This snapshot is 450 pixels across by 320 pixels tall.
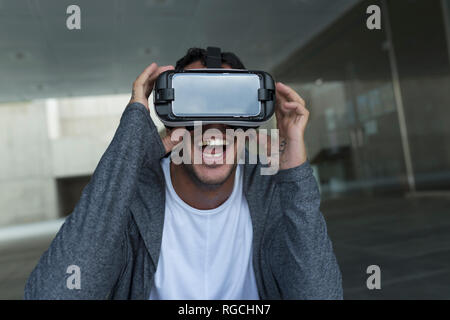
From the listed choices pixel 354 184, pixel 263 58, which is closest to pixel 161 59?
pixel 263 58

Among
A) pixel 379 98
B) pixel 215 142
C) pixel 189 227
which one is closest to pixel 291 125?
pixel 215 142

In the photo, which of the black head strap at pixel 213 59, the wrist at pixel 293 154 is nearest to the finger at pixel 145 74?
the black head strap at pixel 213 59

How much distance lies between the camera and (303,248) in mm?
760

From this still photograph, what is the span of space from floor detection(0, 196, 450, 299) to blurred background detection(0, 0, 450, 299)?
0.01m

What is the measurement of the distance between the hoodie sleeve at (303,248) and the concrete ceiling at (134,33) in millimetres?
3742

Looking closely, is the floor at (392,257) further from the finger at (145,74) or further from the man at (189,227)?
the finger at (145,74)

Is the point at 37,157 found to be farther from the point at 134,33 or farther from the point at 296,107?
the point at 296,107

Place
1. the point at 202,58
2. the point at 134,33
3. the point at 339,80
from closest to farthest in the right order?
the point at 202,58 < the point at 134,33 < the point at 339,80

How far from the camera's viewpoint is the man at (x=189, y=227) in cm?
67

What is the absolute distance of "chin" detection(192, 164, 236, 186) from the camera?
0.82 meters

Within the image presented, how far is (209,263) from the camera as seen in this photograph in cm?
85

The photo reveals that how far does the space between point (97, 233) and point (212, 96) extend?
0.32m
